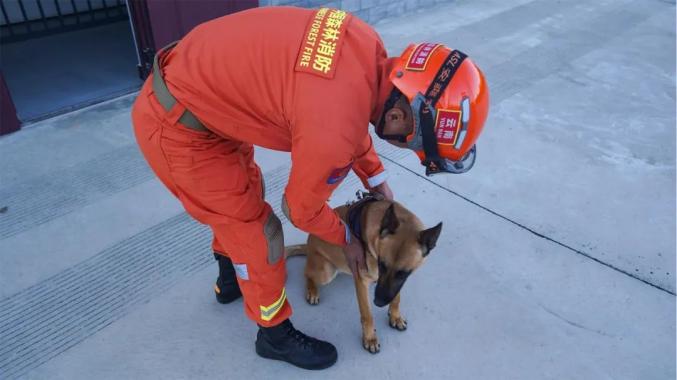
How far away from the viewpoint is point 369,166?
8.04 ft

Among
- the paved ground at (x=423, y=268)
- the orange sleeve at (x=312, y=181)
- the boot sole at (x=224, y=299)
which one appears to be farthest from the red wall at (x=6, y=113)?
the orange sleeve at (x=312, y=181)

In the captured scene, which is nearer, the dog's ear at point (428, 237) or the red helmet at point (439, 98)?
the red helmet at point (439, 98)

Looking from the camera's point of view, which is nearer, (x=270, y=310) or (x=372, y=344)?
(x=270, y=310)

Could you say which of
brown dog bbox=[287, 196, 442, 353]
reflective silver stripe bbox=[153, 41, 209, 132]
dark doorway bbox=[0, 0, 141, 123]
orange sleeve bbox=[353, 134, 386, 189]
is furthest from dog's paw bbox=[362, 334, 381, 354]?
dark doorway bbox=[0, 0, 141, 123]

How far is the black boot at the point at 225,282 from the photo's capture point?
8.19 ft

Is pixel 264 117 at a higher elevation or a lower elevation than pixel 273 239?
higher

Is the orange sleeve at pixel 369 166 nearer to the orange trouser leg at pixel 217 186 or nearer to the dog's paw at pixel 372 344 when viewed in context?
the orange trouser leg at pixel 217 186

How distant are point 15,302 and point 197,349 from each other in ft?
3.48

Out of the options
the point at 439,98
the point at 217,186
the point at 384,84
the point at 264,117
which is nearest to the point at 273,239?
the point at 217,186

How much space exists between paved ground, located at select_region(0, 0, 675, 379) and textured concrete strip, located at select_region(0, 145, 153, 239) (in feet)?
0.04

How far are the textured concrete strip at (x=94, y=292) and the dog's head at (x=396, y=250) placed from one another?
1.25 m

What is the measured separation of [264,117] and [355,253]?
80 cm

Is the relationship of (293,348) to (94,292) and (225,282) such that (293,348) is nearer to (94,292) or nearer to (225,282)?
(225,282)

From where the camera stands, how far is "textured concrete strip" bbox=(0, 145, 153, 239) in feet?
10.1
